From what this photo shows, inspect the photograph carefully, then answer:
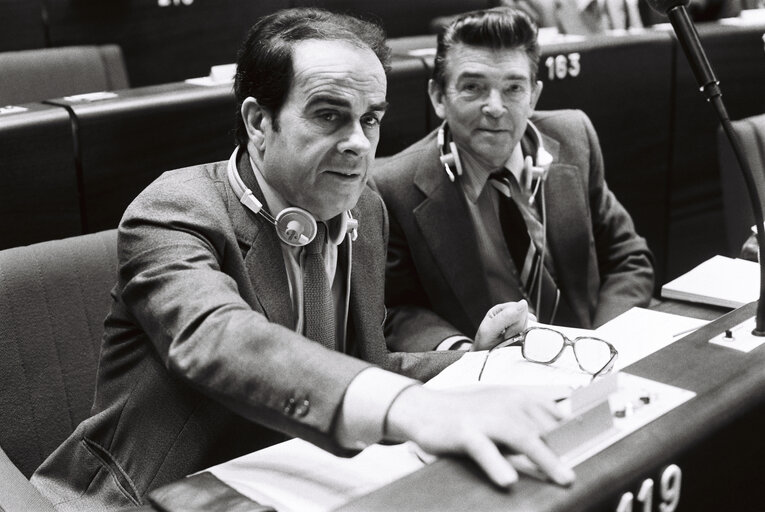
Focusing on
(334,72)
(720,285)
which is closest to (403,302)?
(720,285)

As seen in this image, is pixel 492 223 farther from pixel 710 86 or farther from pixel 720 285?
pixel 710 86

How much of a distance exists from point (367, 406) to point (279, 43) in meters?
0.71

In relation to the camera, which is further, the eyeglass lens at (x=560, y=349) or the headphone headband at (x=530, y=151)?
the headphone headband at (x=530, y=151)

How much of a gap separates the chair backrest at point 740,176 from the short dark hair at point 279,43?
1268 mm

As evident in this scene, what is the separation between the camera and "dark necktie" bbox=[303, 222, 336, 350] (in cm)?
143

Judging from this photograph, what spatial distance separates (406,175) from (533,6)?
1902 millimetres

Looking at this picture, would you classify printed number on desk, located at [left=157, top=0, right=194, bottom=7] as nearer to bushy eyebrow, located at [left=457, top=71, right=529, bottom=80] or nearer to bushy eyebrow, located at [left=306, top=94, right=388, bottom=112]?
bushy eyebrow, located at [left=457, top=71, right=529, bottom=80]

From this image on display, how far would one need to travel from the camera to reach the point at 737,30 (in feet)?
10.1

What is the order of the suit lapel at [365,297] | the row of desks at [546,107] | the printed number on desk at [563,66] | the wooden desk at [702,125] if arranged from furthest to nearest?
the wooden desk at [702,125], the printed number on desk at [563,66], the row of desks at [546,107], the suit lapel at [365,297]

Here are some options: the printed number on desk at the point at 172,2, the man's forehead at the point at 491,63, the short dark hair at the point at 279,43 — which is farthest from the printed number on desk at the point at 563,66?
the printed number on desk at the point at 172,2

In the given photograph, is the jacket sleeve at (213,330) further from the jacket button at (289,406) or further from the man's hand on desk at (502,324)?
the man's hand on desk at (502,324)

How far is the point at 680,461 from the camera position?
89 centimetres

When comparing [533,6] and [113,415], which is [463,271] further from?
[533,6]

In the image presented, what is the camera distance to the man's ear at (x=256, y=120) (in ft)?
4.75
